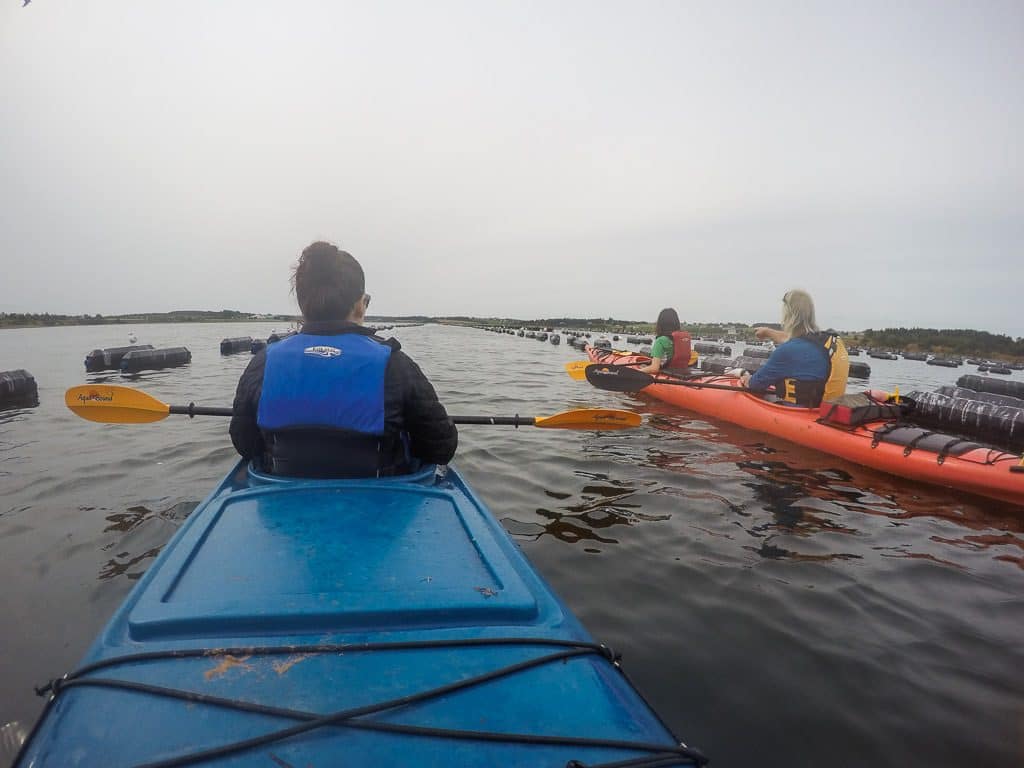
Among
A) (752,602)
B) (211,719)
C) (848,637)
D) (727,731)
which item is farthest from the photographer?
(752,602)

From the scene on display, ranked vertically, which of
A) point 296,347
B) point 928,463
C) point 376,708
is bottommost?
point 928,463

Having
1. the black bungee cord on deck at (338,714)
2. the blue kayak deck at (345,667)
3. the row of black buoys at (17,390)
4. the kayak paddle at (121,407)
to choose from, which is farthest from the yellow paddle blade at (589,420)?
the row of black buoys at (17,390)

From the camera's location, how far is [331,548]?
210 centimetres

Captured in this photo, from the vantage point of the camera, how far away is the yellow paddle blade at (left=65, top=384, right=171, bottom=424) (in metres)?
4.91

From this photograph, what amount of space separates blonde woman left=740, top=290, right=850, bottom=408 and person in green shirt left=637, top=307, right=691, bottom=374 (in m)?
2.95

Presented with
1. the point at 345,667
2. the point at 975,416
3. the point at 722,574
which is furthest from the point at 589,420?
the point at 975,416

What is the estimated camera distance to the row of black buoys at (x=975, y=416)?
26.0 ft

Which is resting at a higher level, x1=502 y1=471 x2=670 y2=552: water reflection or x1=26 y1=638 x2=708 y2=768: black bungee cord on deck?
x1=26 y1=638 x2=708 y2=768: black bungee cord on deck

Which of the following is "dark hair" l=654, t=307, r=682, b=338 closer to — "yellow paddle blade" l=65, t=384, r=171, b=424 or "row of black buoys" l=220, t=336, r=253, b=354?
"yellow paddle blade" l=65, t=384, r=171, b=424

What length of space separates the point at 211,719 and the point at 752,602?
3518mm

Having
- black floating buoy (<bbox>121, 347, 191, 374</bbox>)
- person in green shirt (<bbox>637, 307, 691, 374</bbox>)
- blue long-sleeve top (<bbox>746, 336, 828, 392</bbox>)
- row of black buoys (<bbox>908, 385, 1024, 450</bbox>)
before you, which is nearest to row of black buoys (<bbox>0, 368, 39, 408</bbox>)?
black floating buoy (<bbox>121, 347, 191, 374</bbox>)

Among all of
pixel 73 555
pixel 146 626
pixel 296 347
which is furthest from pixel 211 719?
pixel 73 555

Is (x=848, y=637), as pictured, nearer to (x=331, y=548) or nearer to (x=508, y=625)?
(x=508, y=625)

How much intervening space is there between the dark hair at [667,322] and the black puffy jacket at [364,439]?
352 inches
